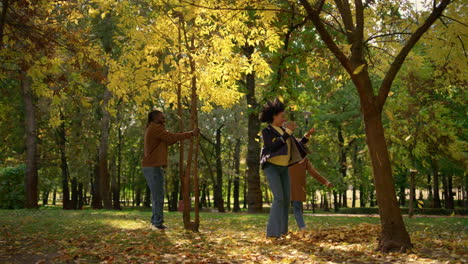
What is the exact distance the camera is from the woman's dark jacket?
6.45 m

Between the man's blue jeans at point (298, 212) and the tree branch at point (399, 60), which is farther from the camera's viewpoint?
the man's blue jeans at point (298, 212)

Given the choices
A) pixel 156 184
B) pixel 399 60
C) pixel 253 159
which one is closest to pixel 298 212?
pixel 156 184

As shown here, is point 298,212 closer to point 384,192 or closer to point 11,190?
point 384,192

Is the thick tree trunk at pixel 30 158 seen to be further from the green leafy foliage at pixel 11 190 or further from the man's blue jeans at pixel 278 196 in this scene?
the man's blue jeans at pixel 278 196

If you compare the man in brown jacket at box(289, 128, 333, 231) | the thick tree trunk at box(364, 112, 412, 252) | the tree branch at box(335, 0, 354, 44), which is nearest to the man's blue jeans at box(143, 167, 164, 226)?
the man in brown jacket at box(289, 128, 333, 231)

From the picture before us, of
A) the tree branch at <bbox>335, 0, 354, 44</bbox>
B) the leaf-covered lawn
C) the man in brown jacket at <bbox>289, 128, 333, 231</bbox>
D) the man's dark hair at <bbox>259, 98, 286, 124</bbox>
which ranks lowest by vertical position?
the leaf-covered lawn

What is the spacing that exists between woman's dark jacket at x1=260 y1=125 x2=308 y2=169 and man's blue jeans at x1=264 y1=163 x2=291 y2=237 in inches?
6.6

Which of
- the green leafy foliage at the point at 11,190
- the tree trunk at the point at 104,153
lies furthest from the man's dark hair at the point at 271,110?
the tree trunk at the point at 104,153

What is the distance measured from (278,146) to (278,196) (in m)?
0.77

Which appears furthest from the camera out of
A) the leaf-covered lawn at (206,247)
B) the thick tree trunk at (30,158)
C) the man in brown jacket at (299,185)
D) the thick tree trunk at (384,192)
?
the thick tree trunk at (30,158)

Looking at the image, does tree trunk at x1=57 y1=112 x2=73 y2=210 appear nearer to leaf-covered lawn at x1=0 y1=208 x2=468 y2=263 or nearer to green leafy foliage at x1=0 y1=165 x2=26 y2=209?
green leafy foliage at x1=0 y1=165 x2=26 y2=209

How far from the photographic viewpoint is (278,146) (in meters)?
6.45

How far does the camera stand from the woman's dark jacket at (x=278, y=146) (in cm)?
645

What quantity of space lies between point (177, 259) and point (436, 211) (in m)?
23.7
